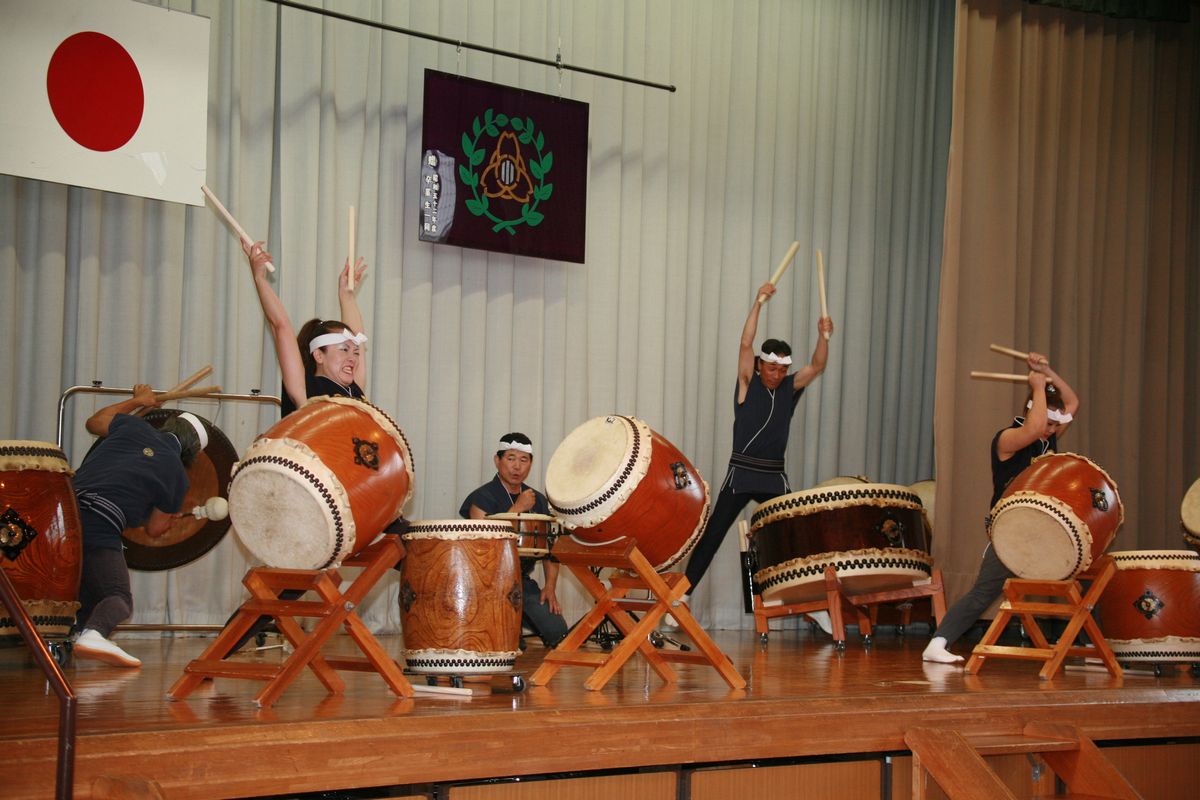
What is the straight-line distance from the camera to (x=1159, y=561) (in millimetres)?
4375

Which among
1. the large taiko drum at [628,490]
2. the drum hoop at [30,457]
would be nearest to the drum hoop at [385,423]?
the large taiko drum at [628,490]

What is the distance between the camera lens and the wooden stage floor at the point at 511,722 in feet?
7.63

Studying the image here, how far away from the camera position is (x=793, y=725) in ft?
10.0

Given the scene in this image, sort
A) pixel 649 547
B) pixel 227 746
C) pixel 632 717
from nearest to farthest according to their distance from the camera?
pixel 227 746, pixel 632 717, pixel 649 547

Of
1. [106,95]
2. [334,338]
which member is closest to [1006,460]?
[334,338]

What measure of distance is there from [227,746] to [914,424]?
5139 mm

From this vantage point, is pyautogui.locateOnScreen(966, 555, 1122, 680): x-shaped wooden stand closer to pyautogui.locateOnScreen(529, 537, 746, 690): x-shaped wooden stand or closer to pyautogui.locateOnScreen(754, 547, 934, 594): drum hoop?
pyautogui.locateOnScreen(754, 547, 934, 594): drum hoop

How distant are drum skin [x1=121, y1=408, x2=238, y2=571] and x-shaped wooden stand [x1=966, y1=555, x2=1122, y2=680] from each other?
9.58 ft

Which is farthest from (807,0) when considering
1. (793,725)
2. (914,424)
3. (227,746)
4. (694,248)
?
(227,746)

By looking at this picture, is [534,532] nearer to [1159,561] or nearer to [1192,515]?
[1159,561]

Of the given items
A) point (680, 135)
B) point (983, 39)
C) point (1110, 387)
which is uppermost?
point (983, 39)

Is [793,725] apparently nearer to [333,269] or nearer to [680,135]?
[333,269]

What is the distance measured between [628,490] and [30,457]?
1764 mm

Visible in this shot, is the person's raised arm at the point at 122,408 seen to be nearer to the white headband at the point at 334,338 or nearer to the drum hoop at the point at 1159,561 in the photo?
the white headband at the point at 334,338
